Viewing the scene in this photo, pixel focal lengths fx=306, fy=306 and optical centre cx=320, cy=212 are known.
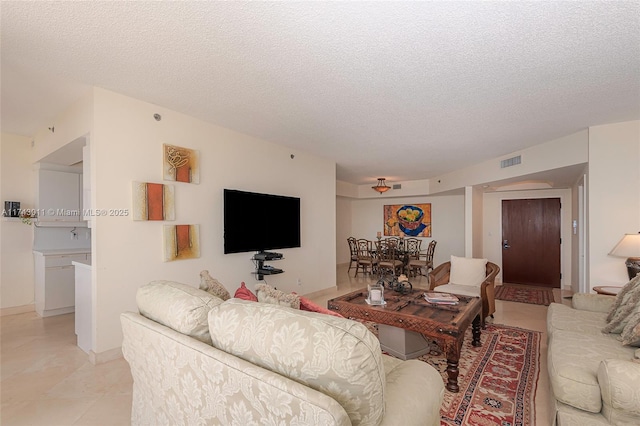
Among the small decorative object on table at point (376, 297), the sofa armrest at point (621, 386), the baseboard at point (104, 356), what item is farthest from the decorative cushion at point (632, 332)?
the baseboard at point (104, 356)

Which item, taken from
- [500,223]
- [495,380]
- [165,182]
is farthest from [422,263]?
[165,182]

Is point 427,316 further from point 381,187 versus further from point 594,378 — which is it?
point 381,187

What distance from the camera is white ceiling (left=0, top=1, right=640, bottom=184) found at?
1787mm

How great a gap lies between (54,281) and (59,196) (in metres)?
1.29

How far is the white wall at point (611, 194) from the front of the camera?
3.59 metres

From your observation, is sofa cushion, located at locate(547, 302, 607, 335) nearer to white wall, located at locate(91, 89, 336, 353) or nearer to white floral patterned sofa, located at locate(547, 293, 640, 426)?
white floral patterned sofa, located at locate(547, 293, 640, 426)

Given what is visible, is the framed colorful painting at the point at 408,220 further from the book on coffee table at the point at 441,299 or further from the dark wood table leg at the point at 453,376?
the dark wood table leg at the point at 453,376

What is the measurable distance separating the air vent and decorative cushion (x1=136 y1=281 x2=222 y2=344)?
522 cm

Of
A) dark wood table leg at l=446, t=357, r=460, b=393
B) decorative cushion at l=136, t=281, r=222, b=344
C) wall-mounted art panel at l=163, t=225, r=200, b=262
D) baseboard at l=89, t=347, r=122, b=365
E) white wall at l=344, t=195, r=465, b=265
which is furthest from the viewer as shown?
white wall at l=344, t=195, r=465, b=265

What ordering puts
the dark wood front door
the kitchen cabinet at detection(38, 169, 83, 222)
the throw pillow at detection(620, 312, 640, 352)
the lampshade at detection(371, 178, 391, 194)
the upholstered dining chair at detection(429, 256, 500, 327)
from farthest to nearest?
the lampshade at detection(371, 178, 391, 194), the dark wood front door, the kitchen cabinet at detection(38, 169, 83, 222), the upholstered dining chair at detection(429, 256, 500, 327), the throw pillow at detection(620, 312, 640, 352)

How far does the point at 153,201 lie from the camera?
3.21 metres

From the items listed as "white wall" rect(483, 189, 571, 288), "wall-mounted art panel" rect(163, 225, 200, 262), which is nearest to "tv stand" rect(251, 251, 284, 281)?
"wall-mounted art panel" rect(163, 225, 200, 262)

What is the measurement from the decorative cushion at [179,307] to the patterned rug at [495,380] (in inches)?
67.3

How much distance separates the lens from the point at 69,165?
4664mm
